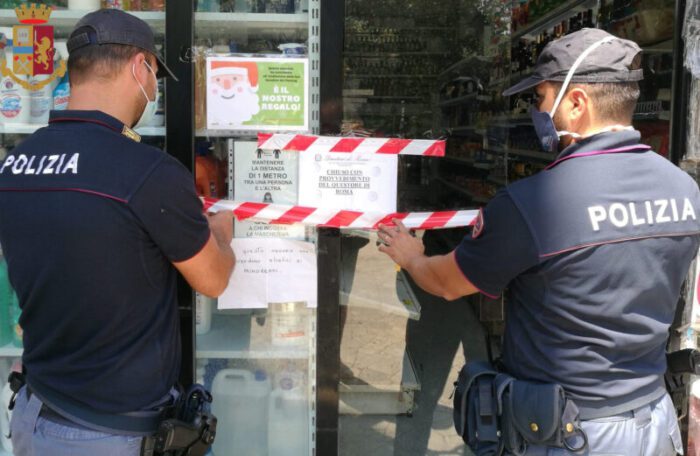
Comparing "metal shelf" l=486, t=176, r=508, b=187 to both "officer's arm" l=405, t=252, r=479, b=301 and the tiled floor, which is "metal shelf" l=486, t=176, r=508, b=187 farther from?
"officer's arm" l=405, t=252, r=479, b=301

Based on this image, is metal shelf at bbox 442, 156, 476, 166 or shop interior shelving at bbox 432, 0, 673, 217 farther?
metal shelf at bbox 442, 156, 476, 166

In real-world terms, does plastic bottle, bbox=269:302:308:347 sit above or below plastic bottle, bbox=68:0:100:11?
below

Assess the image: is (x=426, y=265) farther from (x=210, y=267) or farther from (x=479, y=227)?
(x=210, y=267)

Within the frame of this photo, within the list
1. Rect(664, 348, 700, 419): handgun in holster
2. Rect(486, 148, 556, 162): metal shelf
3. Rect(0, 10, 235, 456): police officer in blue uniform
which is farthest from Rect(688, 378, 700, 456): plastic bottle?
Rect(486, 148, 556, 162): metal shelf

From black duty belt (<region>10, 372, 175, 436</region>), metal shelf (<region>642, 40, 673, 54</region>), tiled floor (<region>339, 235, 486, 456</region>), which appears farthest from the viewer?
tiled floor (<region>339, 235, 486, 456</region>)

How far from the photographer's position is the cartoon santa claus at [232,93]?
2.49 meters

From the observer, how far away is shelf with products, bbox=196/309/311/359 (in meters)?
2.70

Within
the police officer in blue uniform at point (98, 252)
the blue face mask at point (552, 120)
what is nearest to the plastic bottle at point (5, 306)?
the police officer in blue uniform at point (98, 252)

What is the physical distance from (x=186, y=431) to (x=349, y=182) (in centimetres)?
→ 112

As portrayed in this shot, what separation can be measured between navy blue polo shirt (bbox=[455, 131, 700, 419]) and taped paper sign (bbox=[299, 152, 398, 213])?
64 cm

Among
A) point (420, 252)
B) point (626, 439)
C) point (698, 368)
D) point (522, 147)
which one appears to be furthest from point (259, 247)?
point (522, 147)

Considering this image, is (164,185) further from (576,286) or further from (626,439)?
(626,439)

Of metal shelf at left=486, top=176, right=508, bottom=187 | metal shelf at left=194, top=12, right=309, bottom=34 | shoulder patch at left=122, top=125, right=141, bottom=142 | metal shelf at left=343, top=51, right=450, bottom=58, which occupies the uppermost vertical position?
A: metal shelf at left=343, top=51, right=450, bottom=58

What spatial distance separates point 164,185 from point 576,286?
1187mm
